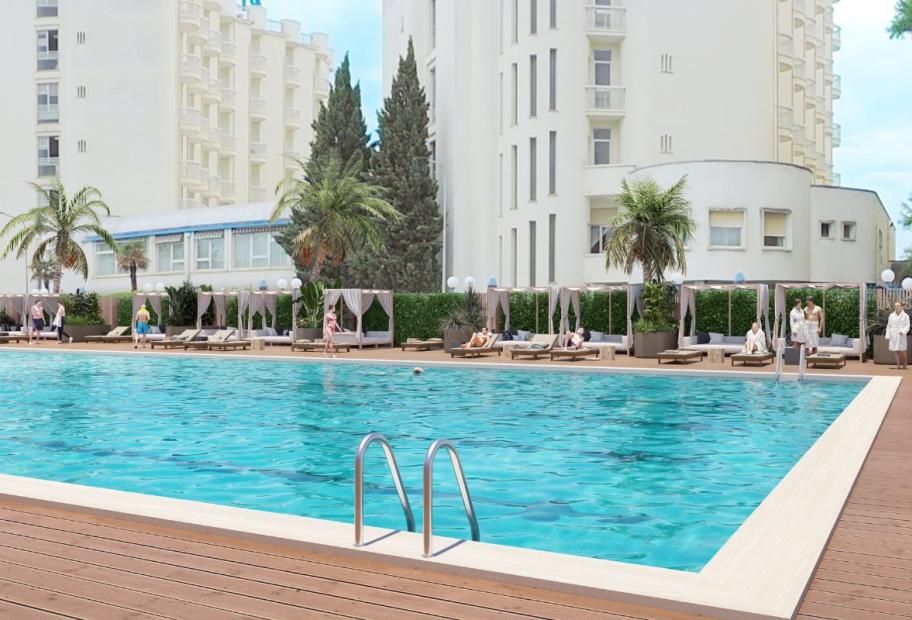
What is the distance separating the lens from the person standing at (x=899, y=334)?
22.8 metres

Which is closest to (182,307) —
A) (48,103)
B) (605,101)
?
(605,101)

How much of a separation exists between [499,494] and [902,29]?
30.3 metres

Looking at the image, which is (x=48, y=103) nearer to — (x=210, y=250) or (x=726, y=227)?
(x=210, y=250)

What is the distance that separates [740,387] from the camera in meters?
19.5

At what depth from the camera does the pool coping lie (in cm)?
463

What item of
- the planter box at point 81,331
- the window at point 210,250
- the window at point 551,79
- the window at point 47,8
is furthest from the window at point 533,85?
the window at point 47,8

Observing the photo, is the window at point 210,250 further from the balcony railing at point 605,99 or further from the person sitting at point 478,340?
the person sitting at point 478,340

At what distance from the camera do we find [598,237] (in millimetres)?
41125

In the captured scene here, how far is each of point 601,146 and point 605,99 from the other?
211cm

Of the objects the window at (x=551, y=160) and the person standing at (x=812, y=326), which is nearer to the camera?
the person standing at (x=812, y=326)

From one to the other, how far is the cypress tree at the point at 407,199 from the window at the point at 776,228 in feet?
55.4

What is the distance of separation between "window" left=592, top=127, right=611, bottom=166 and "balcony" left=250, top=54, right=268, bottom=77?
37.8m

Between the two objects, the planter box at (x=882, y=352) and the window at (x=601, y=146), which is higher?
the window at (x=601, y=146)

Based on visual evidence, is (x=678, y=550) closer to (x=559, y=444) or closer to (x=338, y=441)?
(x=559, y=444)
